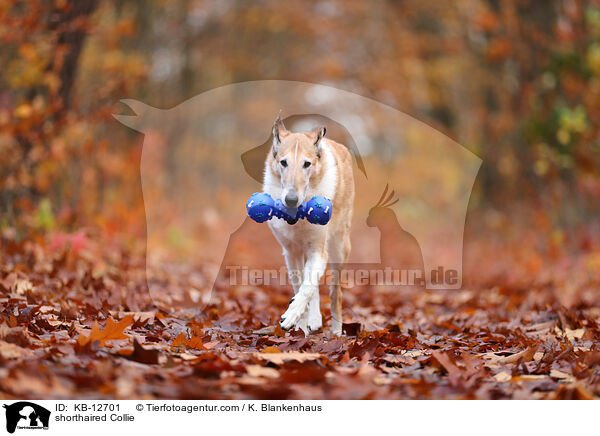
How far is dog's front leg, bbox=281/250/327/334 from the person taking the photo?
509 centimetres

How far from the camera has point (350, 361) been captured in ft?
13.8

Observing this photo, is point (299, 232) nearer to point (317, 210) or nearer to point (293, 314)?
point (317, 210)

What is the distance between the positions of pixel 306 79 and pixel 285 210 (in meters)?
18.8

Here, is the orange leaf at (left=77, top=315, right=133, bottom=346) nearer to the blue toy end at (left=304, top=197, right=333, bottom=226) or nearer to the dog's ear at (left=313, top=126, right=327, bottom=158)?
the blue toy end at (left=304, top=197, right=333, bottom=226)

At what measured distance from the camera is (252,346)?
470cm

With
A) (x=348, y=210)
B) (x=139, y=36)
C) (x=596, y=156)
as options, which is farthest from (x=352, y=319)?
(x=139, y=36)

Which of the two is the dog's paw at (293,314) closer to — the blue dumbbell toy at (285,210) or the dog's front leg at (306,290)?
the dog's front leg at (306,290)

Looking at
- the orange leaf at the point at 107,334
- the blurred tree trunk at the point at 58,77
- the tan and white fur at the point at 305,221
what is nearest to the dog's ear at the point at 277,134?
the tan and white fur at the point at 305,221

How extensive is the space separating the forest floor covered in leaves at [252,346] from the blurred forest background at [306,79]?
7.04 ft

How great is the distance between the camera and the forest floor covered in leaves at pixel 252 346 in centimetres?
347

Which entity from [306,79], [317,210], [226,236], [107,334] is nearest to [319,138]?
[317,210]

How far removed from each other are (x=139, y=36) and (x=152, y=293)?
29.6 ft
